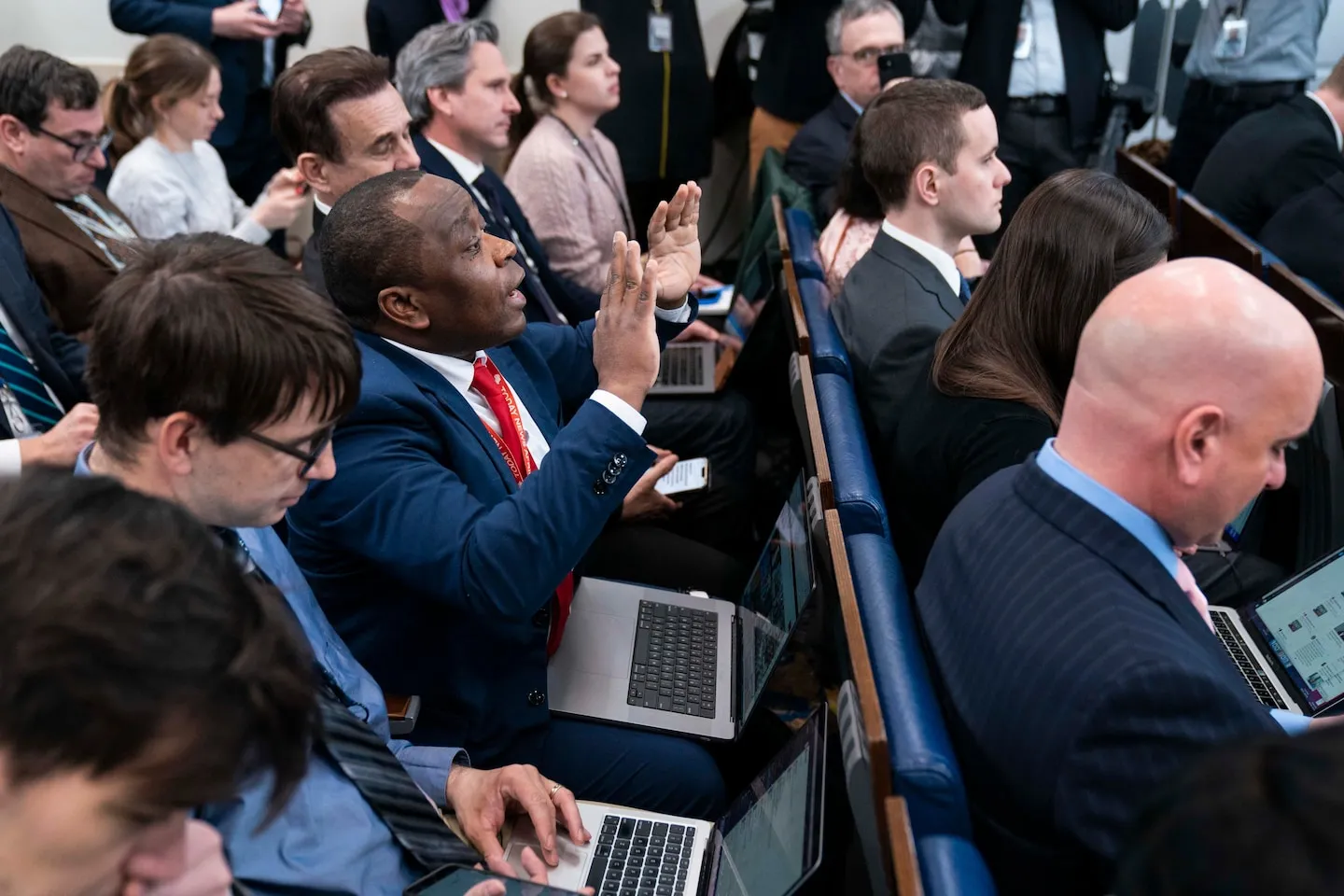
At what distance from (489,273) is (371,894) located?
0.91 meters

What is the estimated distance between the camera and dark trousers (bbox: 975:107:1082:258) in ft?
14.0

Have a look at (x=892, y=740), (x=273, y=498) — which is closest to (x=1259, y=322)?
(x=892, y=740)

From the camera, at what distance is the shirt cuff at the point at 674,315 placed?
216cm

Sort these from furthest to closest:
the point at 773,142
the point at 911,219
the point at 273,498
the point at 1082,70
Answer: the point at 773,142 → the point at 1082,70 → the point at 911,219 → the point at 273,498

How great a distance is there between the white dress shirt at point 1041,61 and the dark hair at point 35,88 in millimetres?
3152

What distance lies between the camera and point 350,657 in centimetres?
148

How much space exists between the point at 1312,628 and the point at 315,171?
7.21ft

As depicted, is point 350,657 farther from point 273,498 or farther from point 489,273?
point 489,273

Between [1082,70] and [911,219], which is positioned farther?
[1082,70]

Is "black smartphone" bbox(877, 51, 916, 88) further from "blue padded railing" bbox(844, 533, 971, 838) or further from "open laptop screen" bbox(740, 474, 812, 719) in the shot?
"blue padded railing" bbox(844, 533, 971, 838)

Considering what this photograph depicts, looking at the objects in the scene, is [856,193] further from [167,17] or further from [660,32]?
[167,17]

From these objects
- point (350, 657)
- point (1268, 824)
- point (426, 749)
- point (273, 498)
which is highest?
point (1268, 824)

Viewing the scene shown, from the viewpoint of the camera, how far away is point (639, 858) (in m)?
1.38

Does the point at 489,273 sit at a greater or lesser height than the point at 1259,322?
lesser
